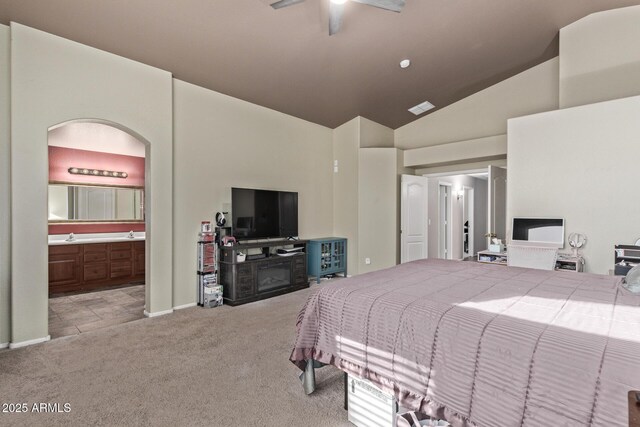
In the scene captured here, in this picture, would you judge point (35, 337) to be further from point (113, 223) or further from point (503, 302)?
point (503, 302)

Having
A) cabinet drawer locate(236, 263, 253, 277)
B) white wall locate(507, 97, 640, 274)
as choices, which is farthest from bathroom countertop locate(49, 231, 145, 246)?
white wall locate(507, 97, 640, 274)

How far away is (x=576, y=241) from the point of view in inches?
146

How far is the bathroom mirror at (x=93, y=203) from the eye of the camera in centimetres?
509

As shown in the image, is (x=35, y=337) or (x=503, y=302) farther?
(x=35, y=337)

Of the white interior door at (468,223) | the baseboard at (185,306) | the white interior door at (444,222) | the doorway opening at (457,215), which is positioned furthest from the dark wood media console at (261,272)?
the white interior door at (468,223)

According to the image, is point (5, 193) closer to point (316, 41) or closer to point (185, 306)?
point (185, 306)

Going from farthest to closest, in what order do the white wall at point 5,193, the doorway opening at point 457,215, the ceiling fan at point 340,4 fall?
the doorway opening at point 457,215, the white wall at point 5,193, the ceiling fan at point 340,4

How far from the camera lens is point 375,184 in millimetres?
5859

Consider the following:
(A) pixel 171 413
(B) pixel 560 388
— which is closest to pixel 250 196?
(A) pixel 171 413

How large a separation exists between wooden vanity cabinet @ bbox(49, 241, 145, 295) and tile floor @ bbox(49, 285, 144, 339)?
0.25 meters

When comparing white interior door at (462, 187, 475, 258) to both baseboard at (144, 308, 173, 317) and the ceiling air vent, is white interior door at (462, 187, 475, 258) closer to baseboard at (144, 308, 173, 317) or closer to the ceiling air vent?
the ceiling air vent

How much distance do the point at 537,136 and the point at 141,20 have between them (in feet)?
15.2

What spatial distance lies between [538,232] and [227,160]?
4245 millimetres

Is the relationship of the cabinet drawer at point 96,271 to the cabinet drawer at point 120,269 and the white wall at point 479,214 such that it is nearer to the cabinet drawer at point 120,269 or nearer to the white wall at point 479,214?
the cabinet drawer at point 120,269
